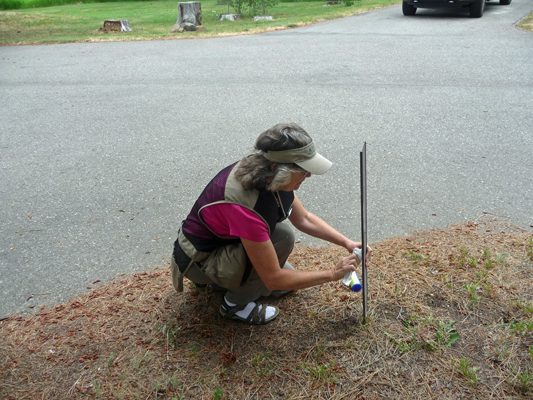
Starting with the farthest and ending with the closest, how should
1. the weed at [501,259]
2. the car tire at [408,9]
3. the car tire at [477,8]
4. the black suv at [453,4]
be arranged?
the car tire at [408,9] < the car tire at [477,8] < the black suv at [453,4] < the weed at [501,259]

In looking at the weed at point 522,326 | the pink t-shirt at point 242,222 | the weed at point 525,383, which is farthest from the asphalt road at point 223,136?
the weed at point 525,383

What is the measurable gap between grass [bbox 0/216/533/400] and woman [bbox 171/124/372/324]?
23cm

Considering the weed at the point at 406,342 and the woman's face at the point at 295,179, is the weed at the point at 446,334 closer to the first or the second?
the weed at the point at 406,342

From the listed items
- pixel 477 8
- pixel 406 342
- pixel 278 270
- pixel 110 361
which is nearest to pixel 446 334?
pixel 406 342

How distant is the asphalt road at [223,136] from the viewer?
3.58 metres

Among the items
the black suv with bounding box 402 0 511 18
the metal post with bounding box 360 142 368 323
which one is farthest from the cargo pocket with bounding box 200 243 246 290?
the black suv with bounding box 402 0 511 18

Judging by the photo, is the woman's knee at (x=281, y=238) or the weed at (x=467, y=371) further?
the woman's knee at (x=281, y=238)

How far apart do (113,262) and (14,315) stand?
0.70 m

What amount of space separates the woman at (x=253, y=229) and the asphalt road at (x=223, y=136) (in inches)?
14.7

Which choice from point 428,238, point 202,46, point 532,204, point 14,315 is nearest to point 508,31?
point 202,46

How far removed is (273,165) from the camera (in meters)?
2.16

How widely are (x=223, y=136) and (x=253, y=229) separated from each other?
3269 millimetres

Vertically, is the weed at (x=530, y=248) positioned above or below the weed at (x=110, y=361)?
above

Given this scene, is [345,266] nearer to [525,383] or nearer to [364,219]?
[364,219]
